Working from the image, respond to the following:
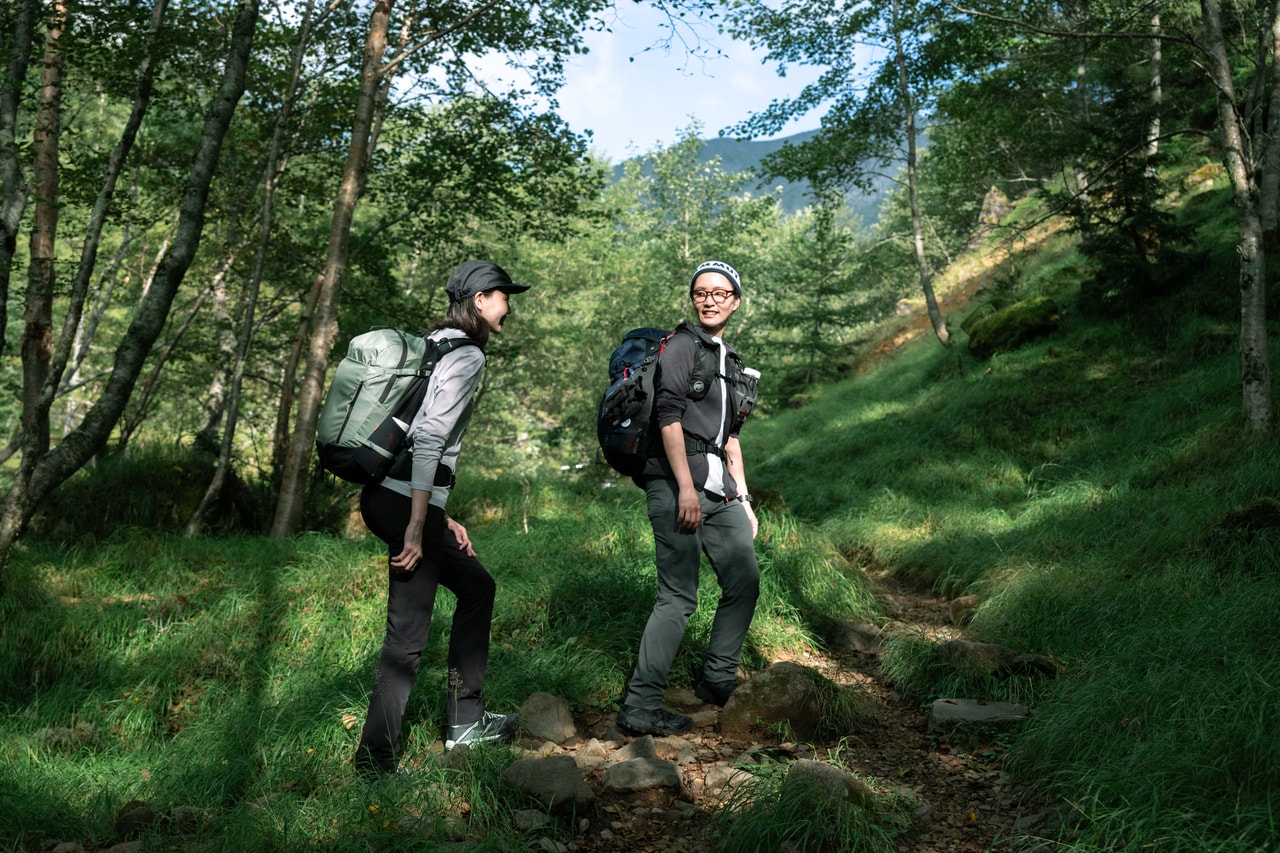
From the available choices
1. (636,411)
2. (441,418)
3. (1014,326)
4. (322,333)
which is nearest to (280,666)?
(441,418)

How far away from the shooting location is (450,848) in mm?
2697

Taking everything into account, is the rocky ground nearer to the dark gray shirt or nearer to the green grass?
the green grass

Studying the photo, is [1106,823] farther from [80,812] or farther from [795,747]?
[80,812]

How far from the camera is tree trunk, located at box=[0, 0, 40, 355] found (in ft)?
18.8

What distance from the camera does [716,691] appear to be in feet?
14.0

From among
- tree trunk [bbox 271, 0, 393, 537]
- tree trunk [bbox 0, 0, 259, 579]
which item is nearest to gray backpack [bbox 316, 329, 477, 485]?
tree trunk [bbox 0, 0, 259, 579]

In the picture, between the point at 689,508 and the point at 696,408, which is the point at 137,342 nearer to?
the point at 696,408

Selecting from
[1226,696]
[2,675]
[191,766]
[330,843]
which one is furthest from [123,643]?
[1226,696]

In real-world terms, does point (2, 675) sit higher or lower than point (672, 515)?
lower

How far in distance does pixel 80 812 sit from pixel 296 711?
93 cm

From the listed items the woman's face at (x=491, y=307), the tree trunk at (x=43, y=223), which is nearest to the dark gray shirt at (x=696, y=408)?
the woman's face at (x=491, y=307)

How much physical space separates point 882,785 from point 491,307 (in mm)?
2624

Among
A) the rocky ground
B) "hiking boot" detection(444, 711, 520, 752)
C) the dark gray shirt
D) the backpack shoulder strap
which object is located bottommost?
the rocky ground

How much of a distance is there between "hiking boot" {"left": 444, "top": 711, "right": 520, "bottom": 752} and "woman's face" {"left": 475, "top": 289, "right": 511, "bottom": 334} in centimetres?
182
